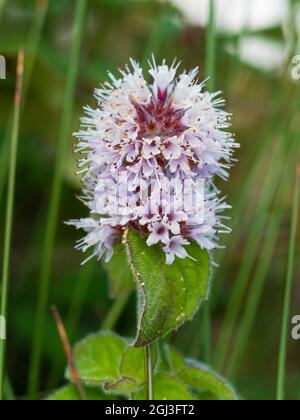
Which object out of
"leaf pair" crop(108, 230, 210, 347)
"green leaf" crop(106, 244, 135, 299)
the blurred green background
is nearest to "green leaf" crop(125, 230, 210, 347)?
"leaf pair" crop(108, 230, 210, 347)

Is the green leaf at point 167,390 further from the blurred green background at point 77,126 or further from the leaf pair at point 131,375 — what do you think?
the blurred green background at point 77,126

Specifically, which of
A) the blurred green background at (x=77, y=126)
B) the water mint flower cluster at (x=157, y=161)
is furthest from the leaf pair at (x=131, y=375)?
the blurred green background at (x=77, y=126)

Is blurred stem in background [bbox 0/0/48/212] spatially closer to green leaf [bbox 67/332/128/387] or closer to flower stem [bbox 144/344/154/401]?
green leaf [bbox 67/332/128/387]

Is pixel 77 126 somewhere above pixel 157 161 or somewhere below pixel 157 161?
above

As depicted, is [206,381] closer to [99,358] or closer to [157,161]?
[99,358]

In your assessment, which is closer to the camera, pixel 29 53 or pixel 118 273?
pixel 118 273

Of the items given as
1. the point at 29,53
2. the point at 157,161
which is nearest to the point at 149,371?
the point at 157,161

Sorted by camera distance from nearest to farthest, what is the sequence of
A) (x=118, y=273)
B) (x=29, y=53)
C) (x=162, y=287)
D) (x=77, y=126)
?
(x=162, y=287) < (x=118, y=273) < (x=29, y=53) < (x=77, y=126)
